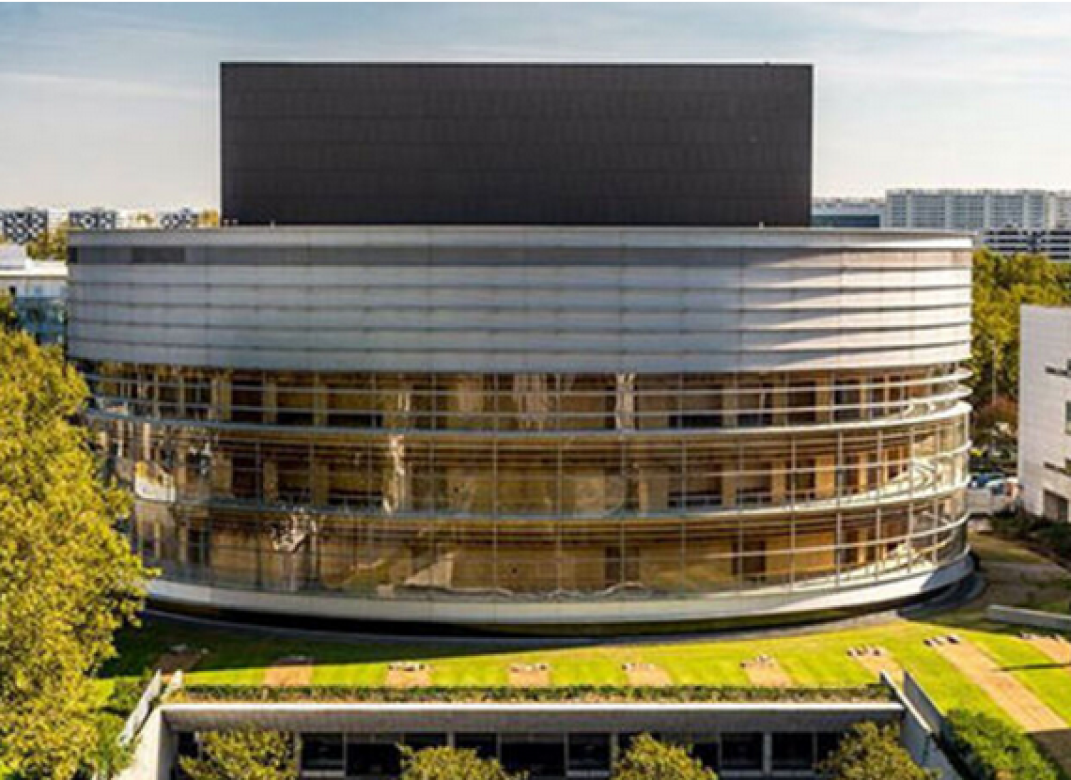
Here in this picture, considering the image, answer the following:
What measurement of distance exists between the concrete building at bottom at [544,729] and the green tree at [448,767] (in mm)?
4418

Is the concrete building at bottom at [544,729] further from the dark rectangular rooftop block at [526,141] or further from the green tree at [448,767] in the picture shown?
the dark rectangular rooftop block at [526,141]

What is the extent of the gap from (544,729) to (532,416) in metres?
13.1

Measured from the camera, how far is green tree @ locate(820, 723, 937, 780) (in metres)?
42.5

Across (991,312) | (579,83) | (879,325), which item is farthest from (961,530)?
(991,312)

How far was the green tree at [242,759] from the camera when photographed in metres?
45.1

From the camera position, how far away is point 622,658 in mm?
54656

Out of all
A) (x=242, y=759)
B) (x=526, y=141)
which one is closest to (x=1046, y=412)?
(x=526, y=141)

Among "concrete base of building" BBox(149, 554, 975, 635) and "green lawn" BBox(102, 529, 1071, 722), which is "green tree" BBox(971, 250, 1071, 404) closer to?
"concrete base of building" BBox(149, 554, 975, 635)

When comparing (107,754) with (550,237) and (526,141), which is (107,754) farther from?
(526,141)

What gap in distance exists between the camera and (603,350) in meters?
56.3

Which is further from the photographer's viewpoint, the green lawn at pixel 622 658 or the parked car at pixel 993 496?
the parked car at pixel 993 496

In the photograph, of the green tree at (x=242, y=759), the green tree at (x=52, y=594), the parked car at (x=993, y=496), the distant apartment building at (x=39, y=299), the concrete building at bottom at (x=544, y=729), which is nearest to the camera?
the green tree at (x=52, y=594)

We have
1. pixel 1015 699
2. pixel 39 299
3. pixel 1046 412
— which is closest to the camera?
pixel 1015 699

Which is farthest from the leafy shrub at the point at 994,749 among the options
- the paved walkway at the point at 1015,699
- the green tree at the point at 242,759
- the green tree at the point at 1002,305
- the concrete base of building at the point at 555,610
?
the green tree at the point at 1002,305
